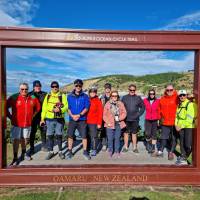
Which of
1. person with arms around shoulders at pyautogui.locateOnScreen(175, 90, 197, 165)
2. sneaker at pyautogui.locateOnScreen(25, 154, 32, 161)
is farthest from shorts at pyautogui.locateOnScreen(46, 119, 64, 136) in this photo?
person with arms around shoulders at pyautogui.locateOnScreen(175, 90, 197, 165)

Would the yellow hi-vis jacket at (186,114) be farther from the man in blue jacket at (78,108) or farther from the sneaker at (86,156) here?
the sneaker at (86,156)

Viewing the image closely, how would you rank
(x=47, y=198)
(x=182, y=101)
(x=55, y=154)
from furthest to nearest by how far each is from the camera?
(x=55, y=154)
(x=182, y=101)
(x=47, y=198)

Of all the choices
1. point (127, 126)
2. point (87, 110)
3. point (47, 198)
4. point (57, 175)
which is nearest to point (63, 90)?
point (87, 110)

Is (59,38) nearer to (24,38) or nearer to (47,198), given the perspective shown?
(24,38)

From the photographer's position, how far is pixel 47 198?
603cm

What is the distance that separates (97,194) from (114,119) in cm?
230

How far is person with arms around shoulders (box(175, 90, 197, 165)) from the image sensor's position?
7.21 metres

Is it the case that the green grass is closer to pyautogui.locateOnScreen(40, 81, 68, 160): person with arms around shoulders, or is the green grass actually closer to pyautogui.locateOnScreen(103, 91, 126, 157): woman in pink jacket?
pyautogui.locateOnScreen(40, 81, 68, 160): person with arms around shoulders

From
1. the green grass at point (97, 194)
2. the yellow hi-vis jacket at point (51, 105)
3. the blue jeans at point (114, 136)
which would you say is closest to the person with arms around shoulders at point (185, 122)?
the green grass at point (97, 194)

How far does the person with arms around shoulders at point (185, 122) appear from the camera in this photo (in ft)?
23.6

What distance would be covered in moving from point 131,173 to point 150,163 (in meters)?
0.83

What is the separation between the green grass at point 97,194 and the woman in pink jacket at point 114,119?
159cm

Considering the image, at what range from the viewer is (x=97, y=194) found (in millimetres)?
6293

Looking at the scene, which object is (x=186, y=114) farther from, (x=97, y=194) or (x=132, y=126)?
(x=97, y=194)
